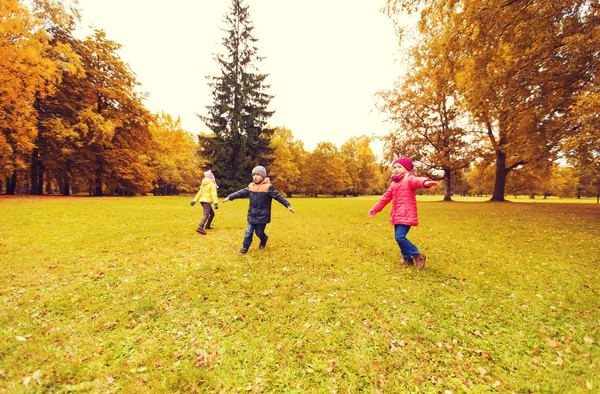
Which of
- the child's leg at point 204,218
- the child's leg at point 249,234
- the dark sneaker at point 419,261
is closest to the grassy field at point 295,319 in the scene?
the dark sneaker at point 419,261

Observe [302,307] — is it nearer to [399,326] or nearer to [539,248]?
[399,326]

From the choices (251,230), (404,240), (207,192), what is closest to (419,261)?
(404,240)

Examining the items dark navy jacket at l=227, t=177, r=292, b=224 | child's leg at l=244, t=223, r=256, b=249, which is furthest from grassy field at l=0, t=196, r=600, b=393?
dark navy jacket at l=227, t=177, r=292, b=224

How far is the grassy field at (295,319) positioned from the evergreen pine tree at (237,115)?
2835cm

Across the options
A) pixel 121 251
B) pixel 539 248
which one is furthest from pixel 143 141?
pixel 539 248

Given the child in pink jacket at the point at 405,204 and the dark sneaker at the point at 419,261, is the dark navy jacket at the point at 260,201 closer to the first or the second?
the child in pink jacket at the point at 405,204

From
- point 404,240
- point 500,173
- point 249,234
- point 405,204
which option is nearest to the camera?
point 405,204

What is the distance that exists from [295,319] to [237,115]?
1398 inches

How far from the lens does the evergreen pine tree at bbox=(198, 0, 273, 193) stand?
35812mm

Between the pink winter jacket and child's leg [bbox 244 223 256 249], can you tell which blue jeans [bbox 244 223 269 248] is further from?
the pink winter jacket

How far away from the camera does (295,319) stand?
4.26 m

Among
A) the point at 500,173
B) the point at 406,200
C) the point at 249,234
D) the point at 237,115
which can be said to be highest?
the point at 237,115

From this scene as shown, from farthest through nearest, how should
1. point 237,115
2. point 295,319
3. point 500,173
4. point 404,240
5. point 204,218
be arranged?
1. point 237,115
2. point 500,173
3. point 204,218
4. point 404,240
5. point 295,319

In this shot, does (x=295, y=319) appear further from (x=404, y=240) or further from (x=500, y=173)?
(x=500, y=173)
